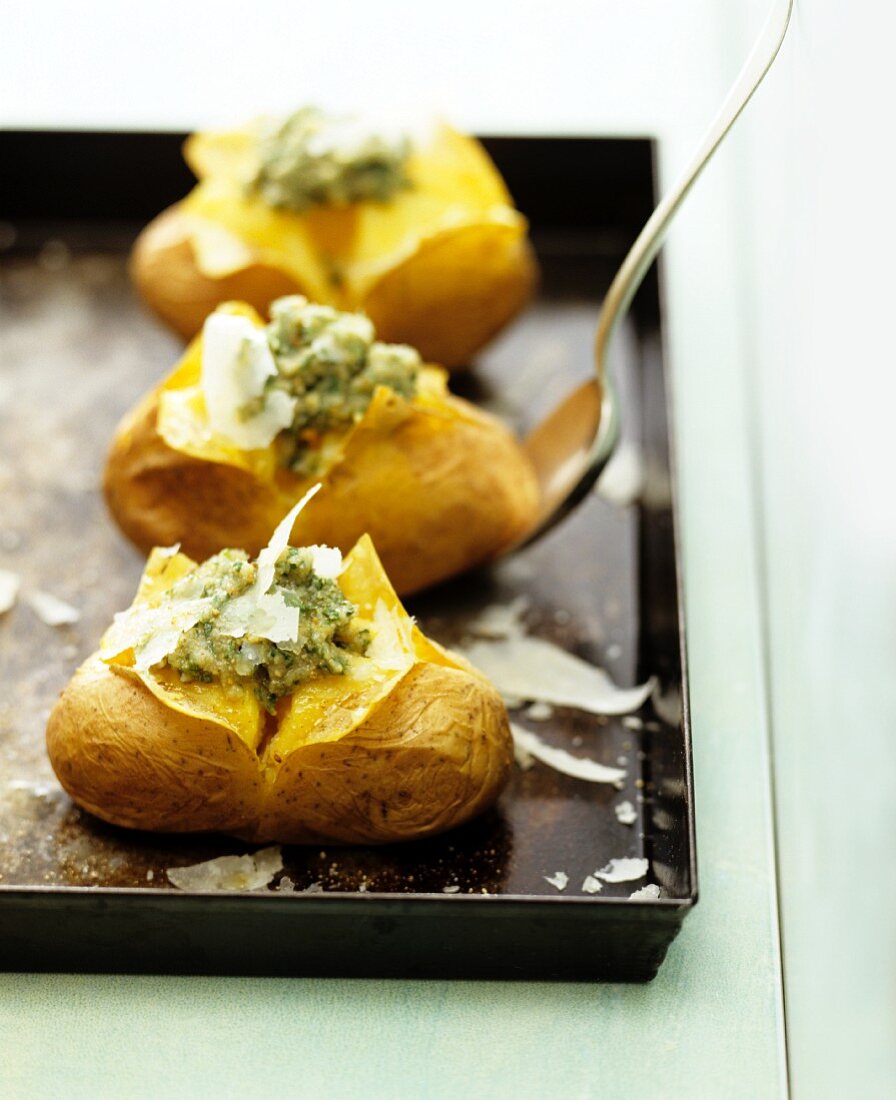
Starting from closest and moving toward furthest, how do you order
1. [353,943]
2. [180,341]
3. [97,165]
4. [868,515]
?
[868,515] → [353,943] → [180,341] → [97,165]

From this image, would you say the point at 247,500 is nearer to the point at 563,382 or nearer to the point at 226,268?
the point at 226,268

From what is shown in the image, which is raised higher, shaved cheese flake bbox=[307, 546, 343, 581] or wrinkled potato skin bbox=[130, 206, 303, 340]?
wrinkled potato skin bbox=[130, 206, 303, 340]

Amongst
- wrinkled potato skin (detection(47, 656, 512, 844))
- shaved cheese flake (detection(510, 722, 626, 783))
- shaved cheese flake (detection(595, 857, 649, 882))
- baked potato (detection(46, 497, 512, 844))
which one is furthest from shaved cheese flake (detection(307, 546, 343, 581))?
shaved cheese flake (detection(595, 857, 649, 882))

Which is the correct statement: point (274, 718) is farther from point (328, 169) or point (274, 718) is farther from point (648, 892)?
point (328, 169)

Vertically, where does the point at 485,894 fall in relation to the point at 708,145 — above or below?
below

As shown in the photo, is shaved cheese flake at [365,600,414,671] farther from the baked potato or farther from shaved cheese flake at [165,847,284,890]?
shaved cheese flake at [165,847,284,890]

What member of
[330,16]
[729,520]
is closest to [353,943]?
[729,520]

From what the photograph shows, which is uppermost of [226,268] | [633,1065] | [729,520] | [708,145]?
[708,145]
